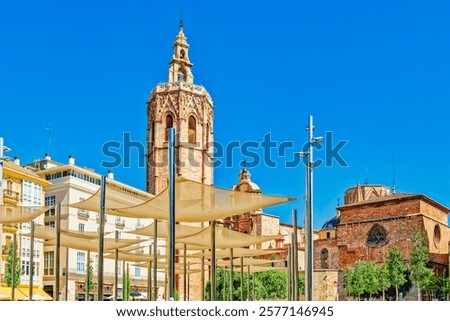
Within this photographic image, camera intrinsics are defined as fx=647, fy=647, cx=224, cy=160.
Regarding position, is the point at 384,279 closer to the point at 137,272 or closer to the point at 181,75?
the point at 137,272

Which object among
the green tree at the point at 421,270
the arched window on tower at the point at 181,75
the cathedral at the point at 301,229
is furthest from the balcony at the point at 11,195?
the arched window on tower at the point at 181,75

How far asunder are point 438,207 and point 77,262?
99.8ft

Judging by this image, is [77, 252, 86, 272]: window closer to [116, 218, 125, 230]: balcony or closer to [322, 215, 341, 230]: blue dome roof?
[116, 218, 125, 230]: balcony

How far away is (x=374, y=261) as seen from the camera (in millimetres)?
53625

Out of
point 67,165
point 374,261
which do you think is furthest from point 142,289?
point 374,261

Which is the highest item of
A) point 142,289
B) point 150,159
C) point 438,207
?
point 150,159

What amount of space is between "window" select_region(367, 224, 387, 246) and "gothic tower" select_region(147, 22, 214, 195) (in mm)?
18263

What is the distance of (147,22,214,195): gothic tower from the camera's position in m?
64.4

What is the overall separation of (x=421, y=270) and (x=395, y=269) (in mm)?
1927

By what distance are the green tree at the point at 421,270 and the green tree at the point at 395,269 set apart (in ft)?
2.51

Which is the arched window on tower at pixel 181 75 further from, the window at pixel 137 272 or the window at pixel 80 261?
the window at pixel 80 261

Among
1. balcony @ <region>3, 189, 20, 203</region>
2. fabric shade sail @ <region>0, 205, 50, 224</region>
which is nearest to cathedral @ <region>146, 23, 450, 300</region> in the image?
balcony @ <region>3, 189, 20, 203</region>

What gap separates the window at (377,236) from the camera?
54000 millimetres
